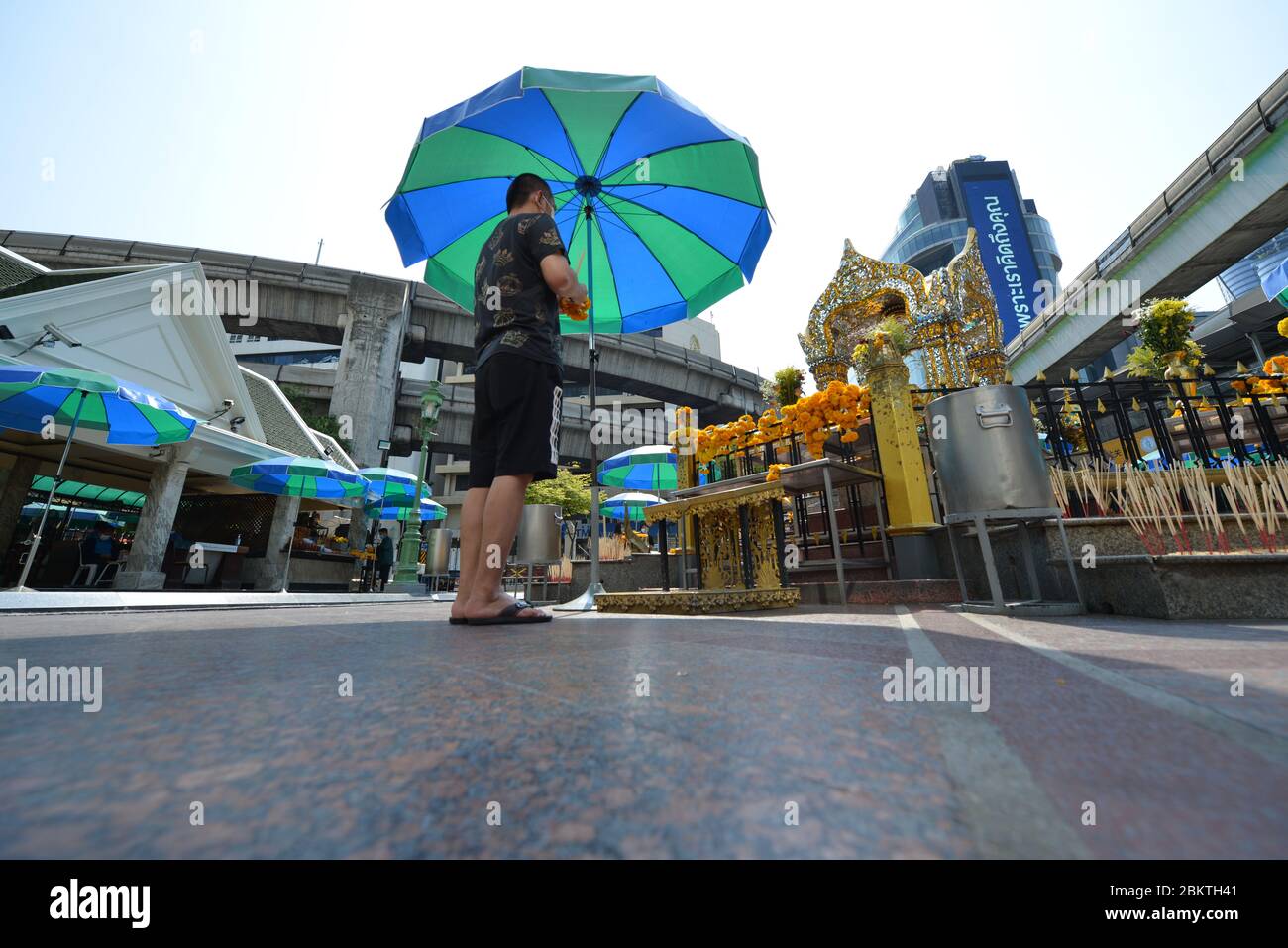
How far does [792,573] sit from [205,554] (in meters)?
12.5

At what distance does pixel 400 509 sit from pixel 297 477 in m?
5.78

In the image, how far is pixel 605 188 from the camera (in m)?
4.35

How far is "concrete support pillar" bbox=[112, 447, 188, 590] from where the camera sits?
8984mm

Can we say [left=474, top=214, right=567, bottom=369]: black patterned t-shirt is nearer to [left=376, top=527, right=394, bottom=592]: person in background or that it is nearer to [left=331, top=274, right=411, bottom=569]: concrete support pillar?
[left=376, top=527, right=394, bottom=592]: person in background

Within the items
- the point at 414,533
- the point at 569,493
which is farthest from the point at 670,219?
the point at 569,493

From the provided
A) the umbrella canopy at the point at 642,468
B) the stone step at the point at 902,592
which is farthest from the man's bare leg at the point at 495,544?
the umbrella canopy at the point at 642,468

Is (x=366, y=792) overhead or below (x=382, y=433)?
below

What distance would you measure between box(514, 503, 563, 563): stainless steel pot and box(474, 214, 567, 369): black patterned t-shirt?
3.71 m

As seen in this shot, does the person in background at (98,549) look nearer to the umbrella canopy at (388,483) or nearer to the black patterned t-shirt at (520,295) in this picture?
the umbrella canopy at (388,483)

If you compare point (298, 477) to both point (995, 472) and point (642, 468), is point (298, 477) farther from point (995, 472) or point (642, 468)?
point (995, 472)

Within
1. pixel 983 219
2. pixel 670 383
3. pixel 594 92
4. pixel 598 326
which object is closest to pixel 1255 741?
pixel 594 92

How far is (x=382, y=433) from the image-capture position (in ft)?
58.6
